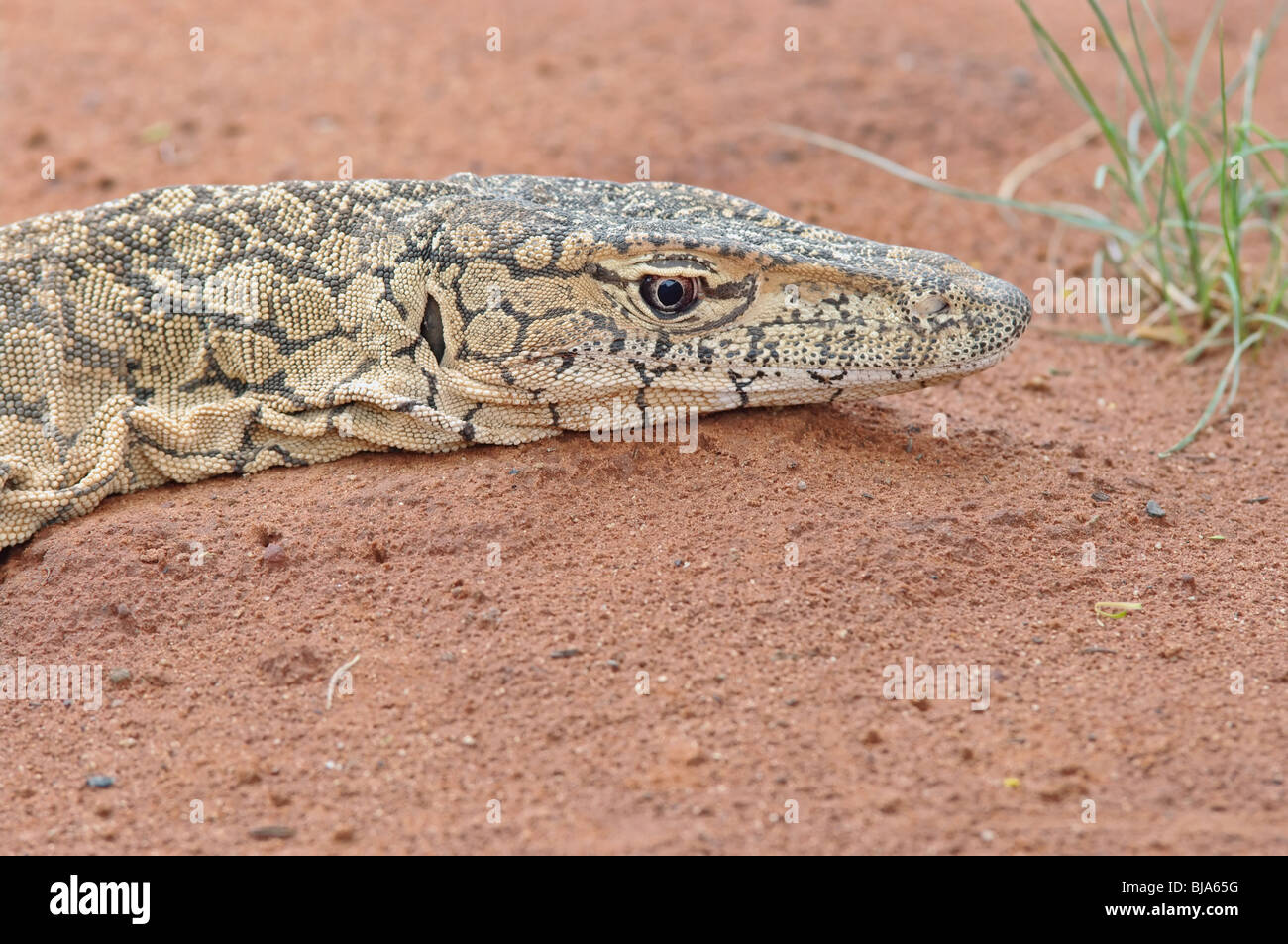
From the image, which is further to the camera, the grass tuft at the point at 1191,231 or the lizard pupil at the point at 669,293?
the grass tuft at the point at 1191,231

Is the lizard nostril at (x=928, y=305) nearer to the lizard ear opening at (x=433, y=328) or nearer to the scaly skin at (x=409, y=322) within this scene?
the scaly skin at (x=409, y=322)

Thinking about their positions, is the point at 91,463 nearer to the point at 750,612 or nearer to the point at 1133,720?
the point at 750,612

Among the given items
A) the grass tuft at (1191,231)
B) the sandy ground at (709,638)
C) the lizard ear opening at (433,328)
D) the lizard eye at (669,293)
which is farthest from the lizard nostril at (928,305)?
the lizard ear opening at (433,328)

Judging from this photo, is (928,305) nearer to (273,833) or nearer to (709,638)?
(709,638)

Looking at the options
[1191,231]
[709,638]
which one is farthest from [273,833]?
[1191,231]

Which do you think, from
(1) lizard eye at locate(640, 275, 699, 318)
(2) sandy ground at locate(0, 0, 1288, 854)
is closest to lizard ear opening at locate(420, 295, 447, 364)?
(2) sandy ground at locate(0, 0, 1288, 854)

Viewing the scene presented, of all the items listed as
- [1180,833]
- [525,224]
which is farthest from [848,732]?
[525,224]

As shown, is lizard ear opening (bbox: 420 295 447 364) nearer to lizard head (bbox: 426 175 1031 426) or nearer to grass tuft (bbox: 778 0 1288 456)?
lizard head (bbox: 426 175 1031 426)
